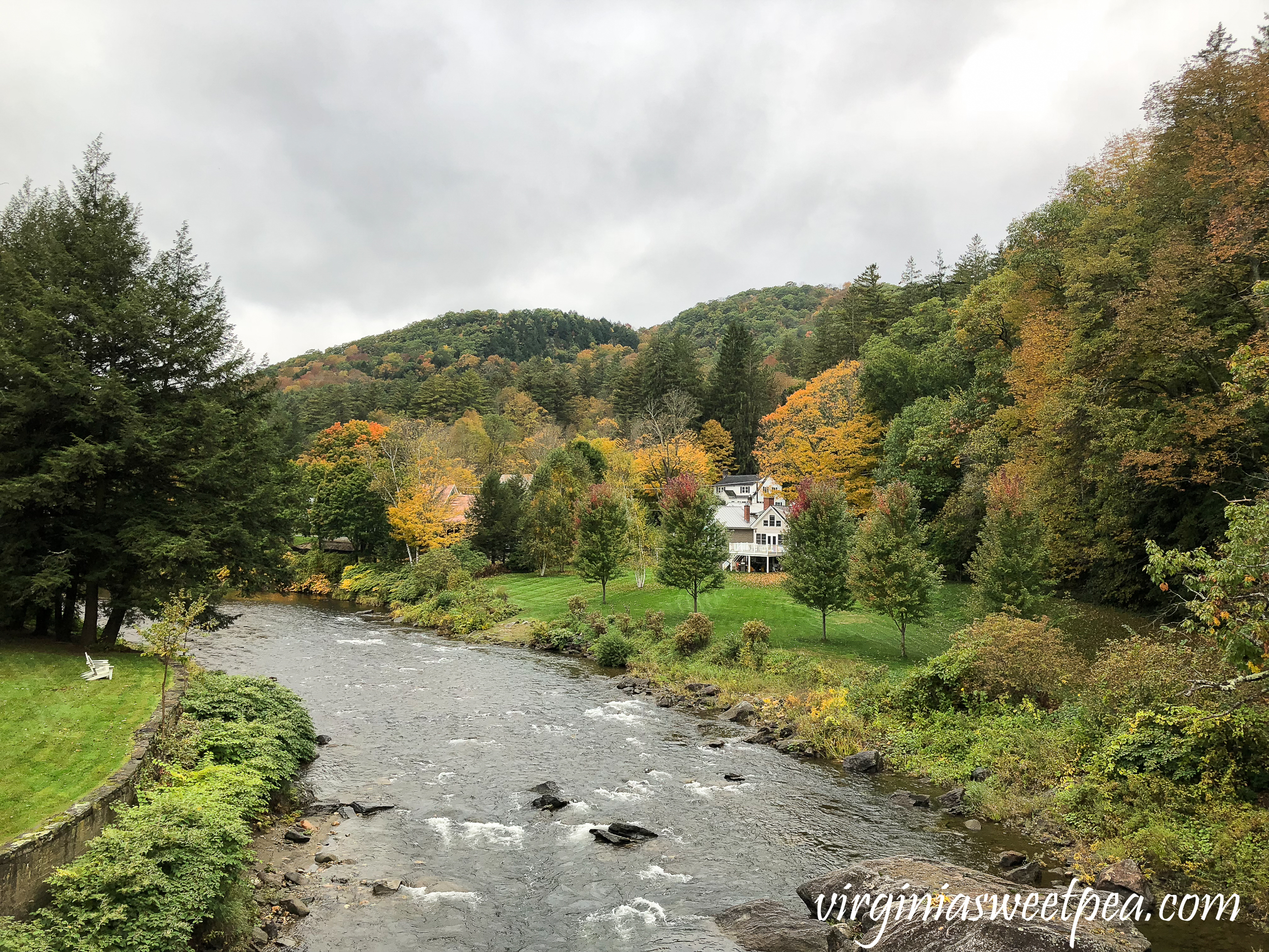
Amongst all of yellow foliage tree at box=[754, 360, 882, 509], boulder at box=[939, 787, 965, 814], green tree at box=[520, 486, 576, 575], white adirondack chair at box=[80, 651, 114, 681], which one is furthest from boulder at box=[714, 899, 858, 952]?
yellow foliage tree at box=[754, 360, 882, 509]

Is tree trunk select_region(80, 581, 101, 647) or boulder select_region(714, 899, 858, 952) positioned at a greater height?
tree trunk select_region(80, 581, 101, 647)

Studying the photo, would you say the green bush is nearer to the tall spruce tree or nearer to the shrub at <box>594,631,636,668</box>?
the tall spruce tree

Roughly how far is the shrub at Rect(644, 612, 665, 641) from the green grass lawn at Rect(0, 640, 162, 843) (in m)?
22.2

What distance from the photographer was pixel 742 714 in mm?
25547

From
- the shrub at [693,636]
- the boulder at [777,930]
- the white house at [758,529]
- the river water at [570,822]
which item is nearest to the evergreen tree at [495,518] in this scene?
the white house at [758,529]

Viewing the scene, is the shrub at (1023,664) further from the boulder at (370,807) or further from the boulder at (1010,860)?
the boulder at (370,807)

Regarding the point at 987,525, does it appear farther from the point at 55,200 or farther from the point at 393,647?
the point at 55,200

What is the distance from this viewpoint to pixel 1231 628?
1183 centimetres

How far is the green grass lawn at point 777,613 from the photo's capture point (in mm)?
32719

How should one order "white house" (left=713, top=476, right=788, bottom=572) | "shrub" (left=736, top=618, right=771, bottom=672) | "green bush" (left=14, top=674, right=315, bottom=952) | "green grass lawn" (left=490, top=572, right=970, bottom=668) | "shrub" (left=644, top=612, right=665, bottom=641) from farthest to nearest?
1. "white house" (left=713, top=476, right=788, bottom=572)
2. "shrub" (left=644, top=612, right=665, bottom=641)
3. "green grass lawn" (left=490, top=572, right=970, bottom=668)
4. "shrub" (left=736, top=618, right=771, bottom=672)
5. "green bush" (left=14, top=674, right=315, bottom=952)

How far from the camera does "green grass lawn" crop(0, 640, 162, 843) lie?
37.8 feet

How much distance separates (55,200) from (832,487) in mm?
33168

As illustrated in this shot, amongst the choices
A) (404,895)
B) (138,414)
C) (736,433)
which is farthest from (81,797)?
(736,433)

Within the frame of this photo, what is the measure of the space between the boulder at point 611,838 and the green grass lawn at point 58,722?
32.5ft
